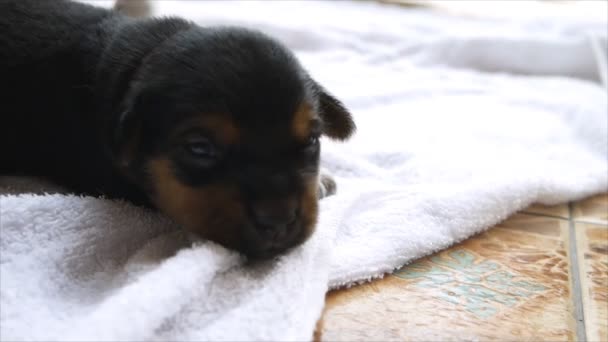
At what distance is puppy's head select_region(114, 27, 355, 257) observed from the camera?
1.11m

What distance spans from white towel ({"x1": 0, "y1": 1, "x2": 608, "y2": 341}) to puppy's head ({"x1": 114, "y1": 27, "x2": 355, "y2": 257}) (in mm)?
70

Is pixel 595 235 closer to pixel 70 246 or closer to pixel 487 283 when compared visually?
pixel 487 283

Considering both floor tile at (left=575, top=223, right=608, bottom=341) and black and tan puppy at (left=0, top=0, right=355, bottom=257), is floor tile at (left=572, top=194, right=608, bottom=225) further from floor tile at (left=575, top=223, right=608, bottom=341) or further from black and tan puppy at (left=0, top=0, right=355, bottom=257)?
black and tan puppy at (left=0, top=0, right=355, bottom=257)

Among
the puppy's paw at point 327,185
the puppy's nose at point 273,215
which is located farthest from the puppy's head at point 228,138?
the puppy's paw at point 327,185

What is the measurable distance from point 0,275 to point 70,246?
0.13 m

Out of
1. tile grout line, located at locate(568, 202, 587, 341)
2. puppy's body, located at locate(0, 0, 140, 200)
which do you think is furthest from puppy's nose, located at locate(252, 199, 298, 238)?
tile grout line, located at locate(568, 202, 587, 341)

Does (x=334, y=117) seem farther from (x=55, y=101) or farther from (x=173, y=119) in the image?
(x=55, y=101)

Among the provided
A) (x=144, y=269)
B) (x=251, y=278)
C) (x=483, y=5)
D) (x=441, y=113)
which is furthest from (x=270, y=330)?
(x=483, y=5)

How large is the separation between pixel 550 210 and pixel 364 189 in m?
0.59

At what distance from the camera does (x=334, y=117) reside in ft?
5.00

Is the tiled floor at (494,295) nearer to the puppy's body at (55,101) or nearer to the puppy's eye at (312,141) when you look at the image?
the puppy's eye at (312,141)

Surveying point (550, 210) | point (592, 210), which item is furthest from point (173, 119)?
point (592, 210)

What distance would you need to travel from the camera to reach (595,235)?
1691 millimetres

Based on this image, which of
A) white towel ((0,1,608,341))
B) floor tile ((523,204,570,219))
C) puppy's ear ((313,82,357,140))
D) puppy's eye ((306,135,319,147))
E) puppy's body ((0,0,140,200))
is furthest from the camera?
floor tile ((523,204,570,219))
